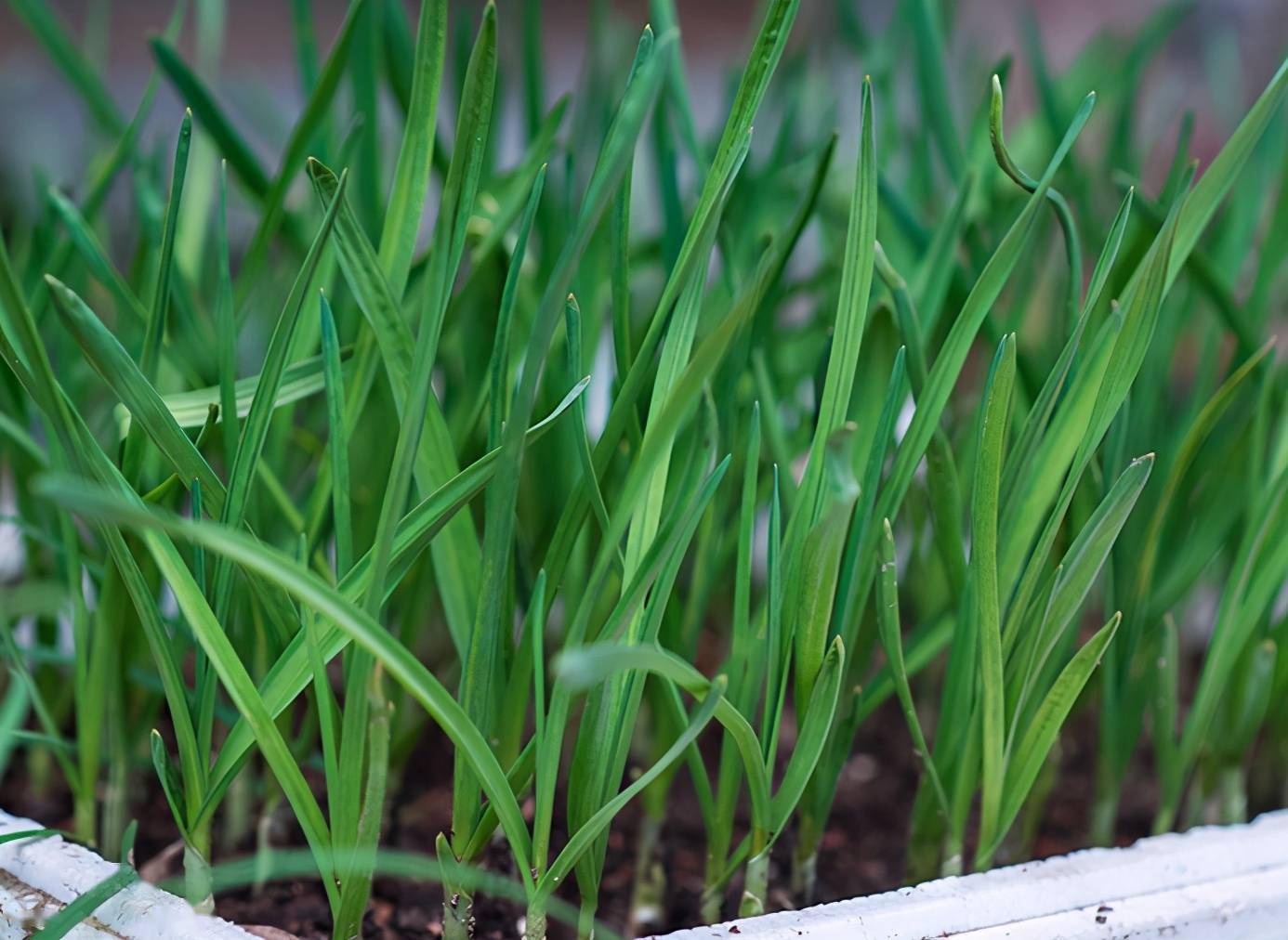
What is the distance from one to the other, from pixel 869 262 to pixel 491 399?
12 cm

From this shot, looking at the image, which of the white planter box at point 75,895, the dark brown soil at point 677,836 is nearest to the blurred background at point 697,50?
the dark brown soil at point 677,836

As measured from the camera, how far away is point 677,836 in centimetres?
50

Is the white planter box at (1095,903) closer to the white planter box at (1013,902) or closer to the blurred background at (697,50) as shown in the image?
the white planter box at (1013,902)

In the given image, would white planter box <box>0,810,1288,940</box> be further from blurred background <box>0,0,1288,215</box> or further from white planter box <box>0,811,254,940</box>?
blurred background <box>0,0,1288,215</box>

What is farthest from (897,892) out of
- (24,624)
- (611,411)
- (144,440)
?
(24,624)

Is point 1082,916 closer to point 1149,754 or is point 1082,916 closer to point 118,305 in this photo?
point 1149,754

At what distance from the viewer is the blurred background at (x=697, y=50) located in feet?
3.25

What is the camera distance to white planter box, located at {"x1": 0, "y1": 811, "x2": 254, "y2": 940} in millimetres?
313

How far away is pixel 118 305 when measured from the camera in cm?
46

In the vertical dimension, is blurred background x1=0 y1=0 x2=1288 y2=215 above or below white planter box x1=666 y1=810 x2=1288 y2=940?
above

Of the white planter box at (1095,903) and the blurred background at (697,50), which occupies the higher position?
the blurred background at (697,50)

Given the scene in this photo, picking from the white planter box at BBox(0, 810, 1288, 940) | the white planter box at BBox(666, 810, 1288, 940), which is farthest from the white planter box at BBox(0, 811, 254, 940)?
the white planter box at BBox(666, 810, 1288, 940)

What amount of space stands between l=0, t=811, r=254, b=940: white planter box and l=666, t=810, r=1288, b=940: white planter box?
142 millimetres

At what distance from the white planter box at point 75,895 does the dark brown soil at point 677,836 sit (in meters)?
0.06
